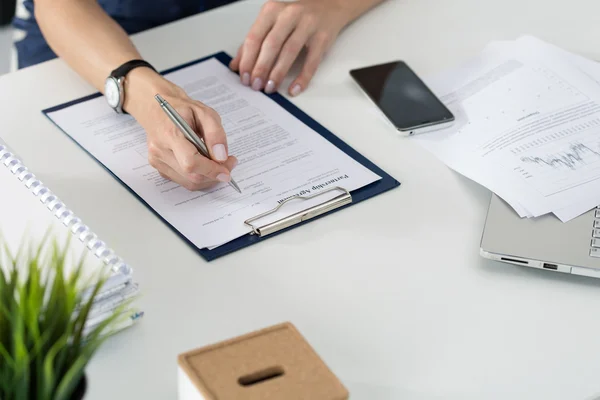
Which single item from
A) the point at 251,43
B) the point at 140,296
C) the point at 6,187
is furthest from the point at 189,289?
the point at 251,43

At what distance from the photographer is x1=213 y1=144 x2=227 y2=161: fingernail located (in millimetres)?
939

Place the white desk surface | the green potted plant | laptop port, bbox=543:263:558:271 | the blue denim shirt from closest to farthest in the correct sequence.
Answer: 1. the green potted plant
2. the white desk surface
3. laptop port, bbox=543:263:558:271
4. the blue denim shirt

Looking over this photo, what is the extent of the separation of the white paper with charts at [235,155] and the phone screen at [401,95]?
0.37 feet

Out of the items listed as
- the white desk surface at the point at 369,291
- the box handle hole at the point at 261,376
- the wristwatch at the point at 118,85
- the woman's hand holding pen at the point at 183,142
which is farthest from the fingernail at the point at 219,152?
the box handle hole at the point at 261,376

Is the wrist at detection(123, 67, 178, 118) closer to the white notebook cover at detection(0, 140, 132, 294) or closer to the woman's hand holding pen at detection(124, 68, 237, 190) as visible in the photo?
the woman's hand holding pen at detection(124, 68, 237, 190)

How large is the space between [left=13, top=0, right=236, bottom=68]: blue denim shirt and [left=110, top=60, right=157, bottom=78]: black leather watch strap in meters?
0.38

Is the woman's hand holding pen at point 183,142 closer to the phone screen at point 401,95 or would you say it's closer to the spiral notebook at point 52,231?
the spiral notebook at point 52,231

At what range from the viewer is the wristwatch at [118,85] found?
42.5 inches

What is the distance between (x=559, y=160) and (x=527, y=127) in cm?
8

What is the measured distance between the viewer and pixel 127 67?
110 cm

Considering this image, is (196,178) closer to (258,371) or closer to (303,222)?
(303,222)

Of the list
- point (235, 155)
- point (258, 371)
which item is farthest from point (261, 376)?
point (235, 155)

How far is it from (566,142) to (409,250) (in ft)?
0.94

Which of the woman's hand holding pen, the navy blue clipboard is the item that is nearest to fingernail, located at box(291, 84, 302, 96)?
the navy blue clipboard
